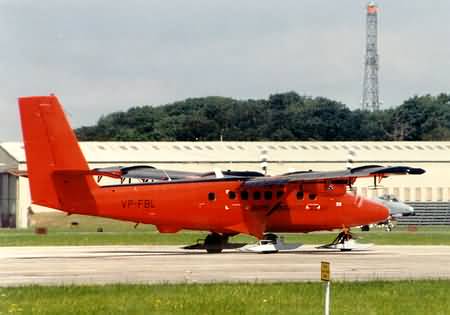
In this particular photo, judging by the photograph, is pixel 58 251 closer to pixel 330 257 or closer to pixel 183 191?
pixel 183 191

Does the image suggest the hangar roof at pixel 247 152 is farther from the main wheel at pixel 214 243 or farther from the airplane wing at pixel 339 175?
the airplane wing at pixel 339 175

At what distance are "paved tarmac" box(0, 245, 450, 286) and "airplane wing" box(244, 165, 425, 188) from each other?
125 inches

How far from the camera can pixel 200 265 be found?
39906mm

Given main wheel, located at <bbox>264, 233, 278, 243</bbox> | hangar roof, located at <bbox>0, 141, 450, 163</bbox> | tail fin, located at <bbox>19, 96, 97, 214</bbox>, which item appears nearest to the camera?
tail fin, located at <bbox>19, 96, 97, 214</bbox>

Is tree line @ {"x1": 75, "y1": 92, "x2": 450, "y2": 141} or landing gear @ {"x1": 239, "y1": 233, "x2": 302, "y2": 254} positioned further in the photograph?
tree line @ {"x1": 75, "y1": 92, "x2": 450, "y2": 141}

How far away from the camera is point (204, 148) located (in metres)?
102

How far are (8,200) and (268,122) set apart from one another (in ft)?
203

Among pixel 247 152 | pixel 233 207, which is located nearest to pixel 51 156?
pixel 233 207

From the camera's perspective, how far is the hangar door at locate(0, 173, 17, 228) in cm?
9638

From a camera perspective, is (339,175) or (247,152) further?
(247,152)

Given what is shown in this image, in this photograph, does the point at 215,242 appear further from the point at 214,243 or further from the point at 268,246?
the point at 268,246

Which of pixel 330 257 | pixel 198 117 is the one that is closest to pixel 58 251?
pixel 330 257

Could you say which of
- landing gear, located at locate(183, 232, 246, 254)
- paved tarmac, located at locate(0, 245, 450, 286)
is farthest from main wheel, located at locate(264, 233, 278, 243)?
landing gear, located at locate(183, 232, 246, 254)

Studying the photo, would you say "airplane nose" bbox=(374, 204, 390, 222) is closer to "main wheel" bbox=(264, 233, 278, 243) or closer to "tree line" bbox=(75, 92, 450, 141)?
"main wheel" bbox=(264, 233, 278, 243)
